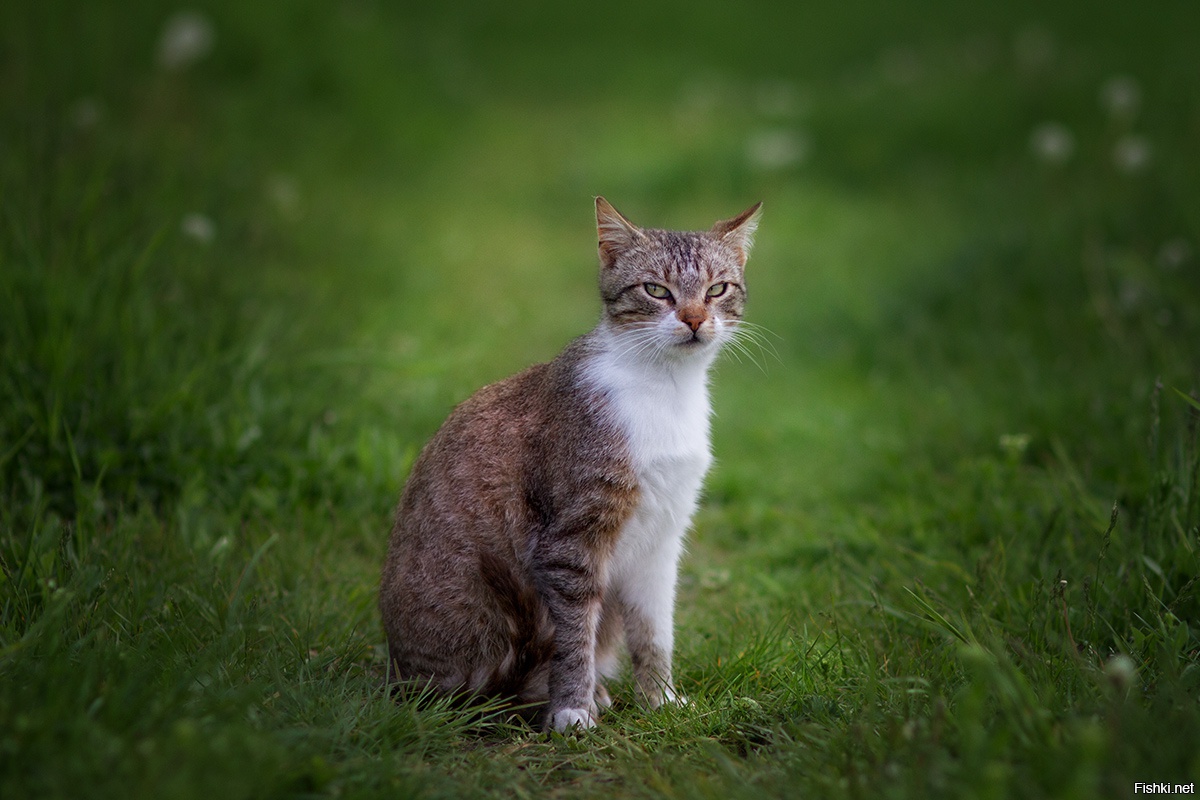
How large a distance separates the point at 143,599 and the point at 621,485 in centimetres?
A: 154

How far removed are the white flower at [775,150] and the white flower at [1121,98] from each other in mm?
2431

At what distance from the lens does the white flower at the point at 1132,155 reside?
21.6ft

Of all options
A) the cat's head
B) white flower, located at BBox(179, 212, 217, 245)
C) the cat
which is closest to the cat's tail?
the cat

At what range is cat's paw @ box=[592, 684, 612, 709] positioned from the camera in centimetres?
330

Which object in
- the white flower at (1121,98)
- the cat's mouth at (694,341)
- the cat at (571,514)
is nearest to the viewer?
the cat at (571,514)

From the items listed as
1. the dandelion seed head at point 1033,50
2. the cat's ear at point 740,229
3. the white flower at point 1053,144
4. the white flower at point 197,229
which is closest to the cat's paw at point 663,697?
the cat's ear at point 740,229

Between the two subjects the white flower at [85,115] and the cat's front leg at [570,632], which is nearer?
the cat's front leg at [570,632]

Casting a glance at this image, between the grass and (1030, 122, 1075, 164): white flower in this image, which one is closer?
the grass

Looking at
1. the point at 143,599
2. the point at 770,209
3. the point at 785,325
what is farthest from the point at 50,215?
the point at 770,209

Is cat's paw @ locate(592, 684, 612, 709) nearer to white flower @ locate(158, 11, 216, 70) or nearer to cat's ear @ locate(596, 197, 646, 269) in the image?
cat's ear @ locate(596, 197, 646, 269)

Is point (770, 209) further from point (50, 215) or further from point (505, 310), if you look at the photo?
point (50, 215)

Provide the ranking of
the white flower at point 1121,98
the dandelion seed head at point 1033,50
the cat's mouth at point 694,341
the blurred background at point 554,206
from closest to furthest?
the cat's mouth at point 694,341
the blurred background at point 554,206
the white flower at point 1121,98
the dandelion seed head at point 1033,50

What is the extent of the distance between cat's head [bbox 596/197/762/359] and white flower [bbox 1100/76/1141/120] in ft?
16.7

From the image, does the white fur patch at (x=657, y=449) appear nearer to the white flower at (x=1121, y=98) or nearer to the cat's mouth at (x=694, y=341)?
the cat's mouth at (x=694, y=341)
